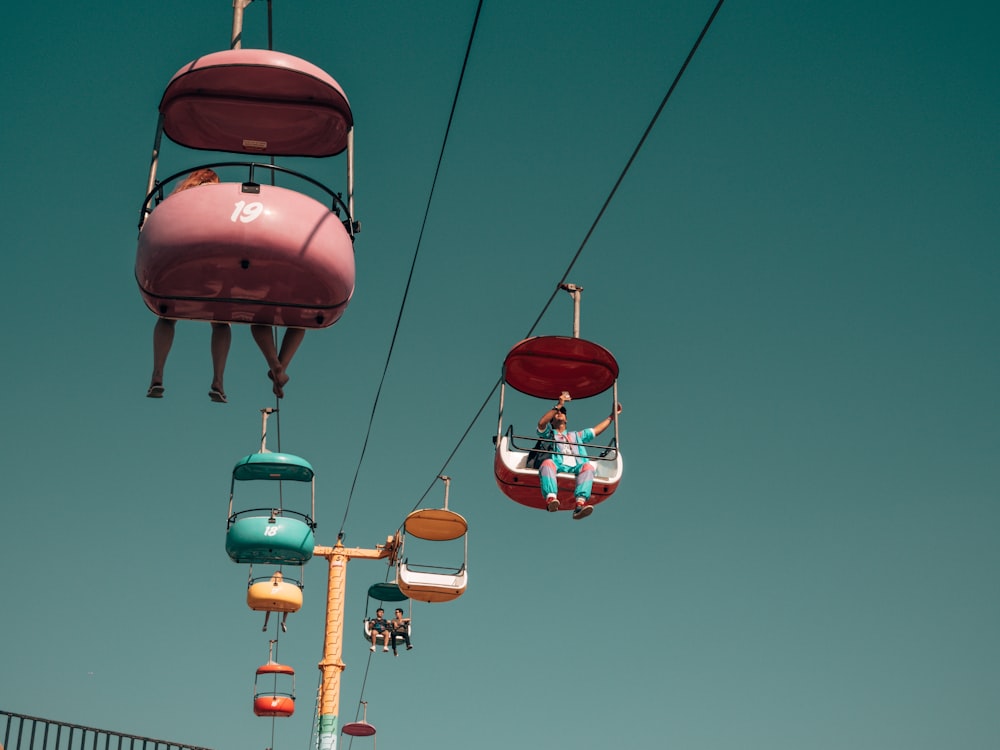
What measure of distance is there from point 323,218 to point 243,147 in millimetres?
1485

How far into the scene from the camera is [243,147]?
8531mm

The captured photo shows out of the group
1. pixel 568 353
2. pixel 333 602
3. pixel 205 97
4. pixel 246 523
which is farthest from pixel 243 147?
pixel 333 602

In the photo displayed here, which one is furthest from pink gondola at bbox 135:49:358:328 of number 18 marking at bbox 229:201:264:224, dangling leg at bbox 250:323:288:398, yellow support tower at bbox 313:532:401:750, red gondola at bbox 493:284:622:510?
yellow support tower at bbox 313:532:401:750

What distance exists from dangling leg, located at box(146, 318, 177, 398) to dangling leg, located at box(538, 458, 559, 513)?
5.29m

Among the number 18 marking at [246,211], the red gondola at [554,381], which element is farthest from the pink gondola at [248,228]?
the red gondola at [554,381]

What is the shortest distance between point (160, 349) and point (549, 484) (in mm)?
5392

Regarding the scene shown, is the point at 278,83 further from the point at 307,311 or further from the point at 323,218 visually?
the point at 307,311

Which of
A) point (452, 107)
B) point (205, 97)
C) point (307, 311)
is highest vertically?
point (452, 107)

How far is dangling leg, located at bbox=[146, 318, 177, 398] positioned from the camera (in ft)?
26.5

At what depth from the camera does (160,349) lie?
8.10 meters

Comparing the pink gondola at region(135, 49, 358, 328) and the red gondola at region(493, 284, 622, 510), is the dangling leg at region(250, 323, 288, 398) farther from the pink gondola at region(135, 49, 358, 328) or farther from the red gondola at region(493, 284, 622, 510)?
the red gondola at region(493, 284, 622, 510)

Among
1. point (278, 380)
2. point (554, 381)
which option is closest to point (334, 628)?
point (554, 381)

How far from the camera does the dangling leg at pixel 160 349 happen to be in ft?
26.5

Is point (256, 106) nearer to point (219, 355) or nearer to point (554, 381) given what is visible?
point (219, 355)
